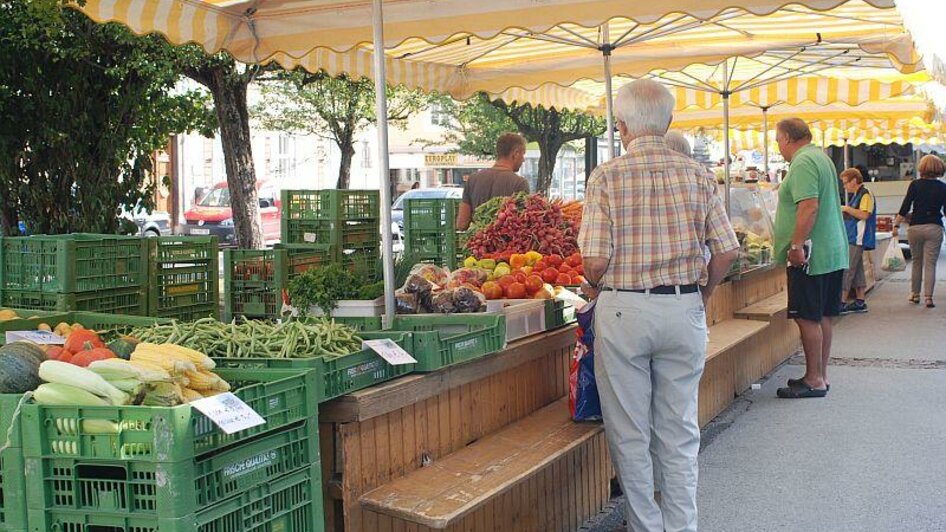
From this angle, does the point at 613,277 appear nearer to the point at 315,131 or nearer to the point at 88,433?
the point at 88,433

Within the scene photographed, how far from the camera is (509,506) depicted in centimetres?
511

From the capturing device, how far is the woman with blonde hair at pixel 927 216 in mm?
14547

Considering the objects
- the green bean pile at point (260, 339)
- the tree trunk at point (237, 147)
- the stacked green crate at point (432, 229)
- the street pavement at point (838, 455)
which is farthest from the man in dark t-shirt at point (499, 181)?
the tree trunk at point (237, 147)

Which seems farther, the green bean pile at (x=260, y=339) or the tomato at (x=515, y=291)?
the tomato at (x=515, y=291)

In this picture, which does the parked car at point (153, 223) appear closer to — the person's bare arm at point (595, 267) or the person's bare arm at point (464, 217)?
Answer: the person's bare arm at point (464, 217)

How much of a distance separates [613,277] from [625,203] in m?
0.34

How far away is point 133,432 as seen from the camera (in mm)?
3016

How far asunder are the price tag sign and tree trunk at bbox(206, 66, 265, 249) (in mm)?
10198

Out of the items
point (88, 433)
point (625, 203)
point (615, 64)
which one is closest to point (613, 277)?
point (625, 203)

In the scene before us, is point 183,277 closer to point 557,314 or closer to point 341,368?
point 557,314

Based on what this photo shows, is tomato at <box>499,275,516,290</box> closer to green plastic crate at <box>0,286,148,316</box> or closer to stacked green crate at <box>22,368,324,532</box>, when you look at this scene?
green plastic crate at <box>0,286,148,316</box>

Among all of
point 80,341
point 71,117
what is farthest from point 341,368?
point 71,117

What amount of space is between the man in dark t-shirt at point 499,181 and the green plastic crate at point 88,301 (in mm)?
3414

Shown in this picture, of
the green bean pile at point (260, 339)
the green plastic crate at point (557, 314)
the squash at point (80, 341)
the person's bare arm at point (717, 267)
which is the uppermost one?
the person's bare arm at point (717, 267)
